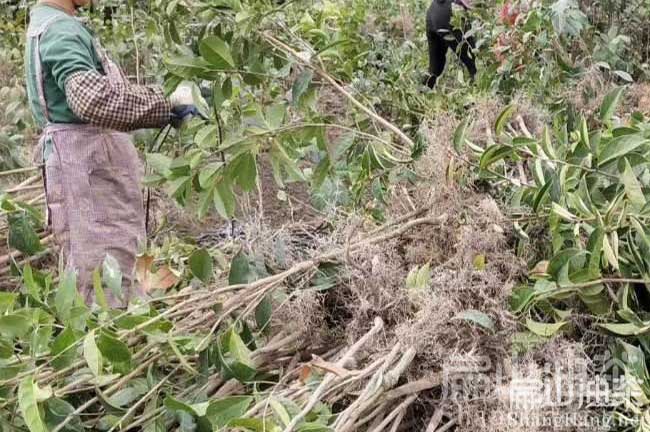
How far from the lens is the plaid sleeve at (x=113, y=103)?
1484mm

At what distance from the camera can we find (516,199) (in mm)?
1042

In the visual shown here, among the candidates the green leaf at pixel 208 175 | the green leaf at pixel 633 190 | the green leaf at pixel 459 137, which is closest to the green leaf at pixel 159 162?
the green leaf at pixel 208 175

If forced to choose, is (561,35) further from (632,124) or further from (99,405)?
(99,405)

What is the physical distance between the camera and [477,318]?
89cm

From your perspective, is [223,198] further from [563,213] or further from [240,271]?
[563,213]

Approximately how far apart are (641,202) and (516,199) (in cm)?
17

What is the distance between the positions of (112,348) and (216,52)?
0.47 metres

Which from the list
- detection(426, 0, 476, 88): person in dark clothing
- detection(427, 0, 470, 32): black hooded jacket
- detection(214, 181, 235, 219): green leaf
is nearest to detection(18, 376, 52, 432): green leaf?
detection(214, 181, 235, 219): green leaf

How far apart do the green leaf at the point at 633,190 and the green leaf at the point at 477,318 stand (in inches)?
8.7

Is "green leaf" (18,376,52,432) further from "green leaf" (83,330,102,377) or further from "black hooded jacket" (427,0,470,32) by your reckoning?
"black hooded jacket" (427,0,470,32)

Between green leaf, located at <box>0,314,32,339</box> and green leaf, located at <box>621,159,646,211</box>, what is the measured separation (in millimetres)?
717

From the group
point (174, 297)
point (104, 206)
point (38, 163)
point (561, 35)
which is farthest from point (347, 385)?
point (561, 35)

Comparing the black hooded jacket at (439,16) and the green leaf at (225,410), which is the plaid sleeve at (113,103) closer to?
the green leaf at (225,410)

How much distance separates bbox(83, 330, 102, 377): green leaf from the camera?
825mm
